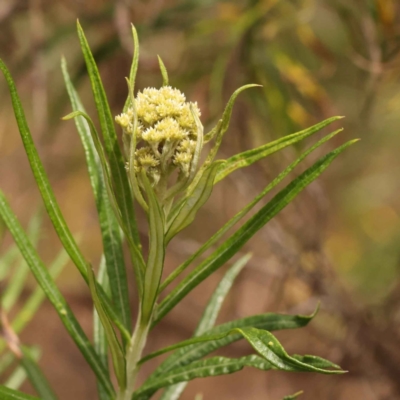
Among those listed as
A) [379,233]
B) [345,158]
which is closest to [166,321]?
[345,158]

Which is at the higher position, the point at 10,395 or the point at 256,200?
the point at 256,200

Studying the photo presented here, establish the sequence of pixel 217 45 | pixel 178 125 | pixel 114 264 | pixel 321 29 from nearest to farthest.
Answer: pixel 178 125, pixel 114 264, pixel 217 45, pixel 321 29

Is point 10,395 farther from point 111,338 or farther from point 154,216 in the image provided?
point 154,216

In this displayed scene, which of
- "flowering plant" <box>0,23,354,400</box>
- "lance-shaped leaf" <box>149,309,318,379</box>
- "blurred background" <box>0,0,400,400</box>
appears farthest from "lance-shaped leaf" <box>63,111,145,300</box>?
"blurred background" <box>0,0,400,400</box>

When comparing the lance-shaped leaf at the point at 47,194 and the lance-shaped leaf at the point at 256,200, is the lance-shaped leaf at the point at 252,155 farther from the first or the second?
the lance-shaped leaf at the point at 47,194

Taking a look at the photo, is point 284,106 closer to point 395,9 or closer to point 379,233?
point 395,9

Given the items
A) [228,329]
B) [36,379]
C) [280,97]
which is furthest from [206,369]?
[280,97]
